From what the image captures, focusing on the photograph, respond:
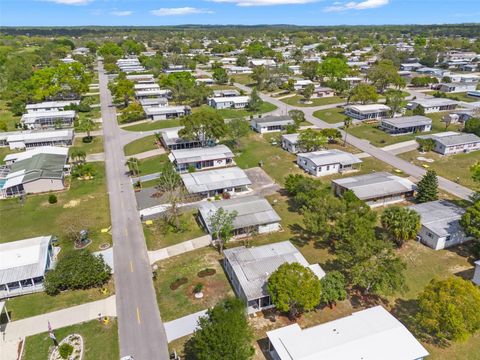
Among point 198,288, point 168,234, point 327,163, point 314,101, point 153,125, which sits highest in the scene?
point 314,101

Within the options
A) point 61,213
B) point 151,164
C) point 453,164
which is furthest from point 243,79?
point 61,213

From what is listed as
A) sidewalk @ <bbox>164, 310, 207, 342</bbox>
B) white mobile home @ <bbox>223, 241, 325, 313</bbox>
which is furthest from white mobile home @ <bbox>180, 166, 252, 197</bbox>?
sidewalk @ <bbox>164, 310, 207, 342</bbox>

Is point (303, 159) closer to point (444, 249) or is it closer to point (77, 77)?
point (444, 249)

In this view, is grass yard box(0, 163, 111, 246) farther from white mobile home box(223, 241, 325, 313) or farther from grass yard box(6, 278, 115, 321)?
white mobile home box(223, 241, 325, 313)

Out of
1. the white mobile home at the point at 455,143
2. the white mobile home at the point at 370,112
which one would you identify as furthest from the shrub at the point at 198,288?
the white mobile home at the point at 370,112

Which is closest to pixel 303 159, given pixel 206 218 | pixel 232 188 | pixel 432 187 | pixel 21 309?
pixel 232 188

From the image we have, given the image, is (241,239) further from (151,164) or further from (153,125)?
(153,125)

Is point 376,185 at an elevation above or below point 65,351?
above

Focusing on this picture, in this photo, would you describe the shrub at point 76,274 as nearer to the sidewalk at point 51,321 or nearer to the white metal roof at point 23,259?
the white metal roof at point 23,259
